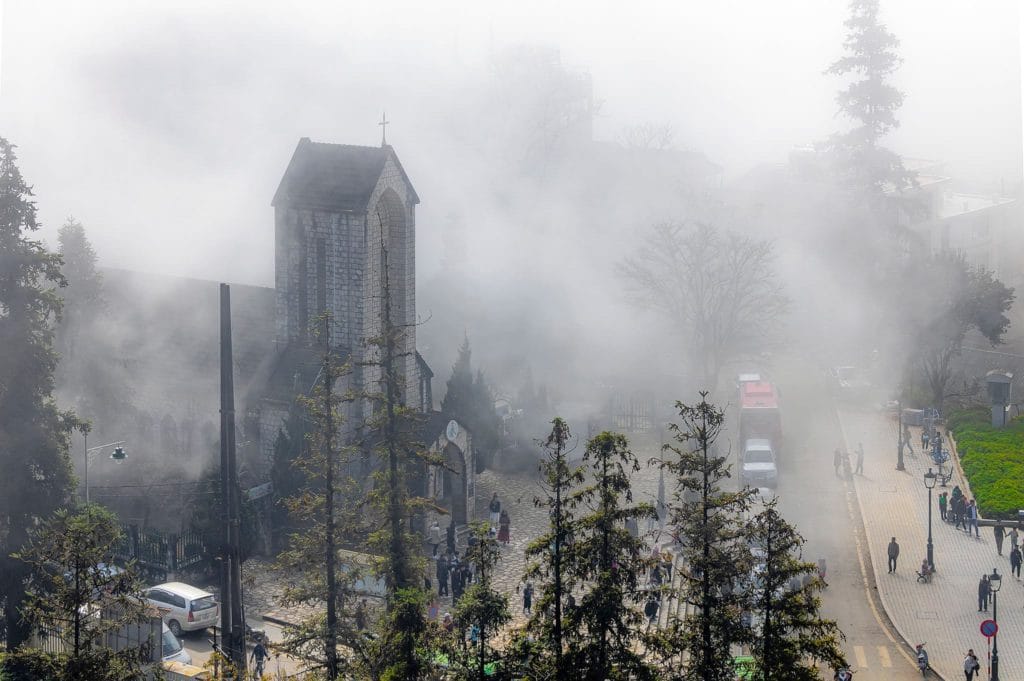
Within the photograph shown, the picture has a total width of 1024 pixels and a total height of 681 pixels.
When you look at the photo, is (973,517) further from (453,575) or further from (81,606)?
(81,606)

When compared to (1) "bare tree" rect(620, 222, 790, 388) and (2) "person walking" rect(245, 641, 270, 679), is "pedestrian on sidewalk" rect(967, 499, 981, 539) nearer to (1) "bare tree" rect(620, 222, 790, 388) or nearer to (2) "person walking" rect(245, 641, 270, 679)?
(1) "bare tree" rect(620, 222, 790, 388)

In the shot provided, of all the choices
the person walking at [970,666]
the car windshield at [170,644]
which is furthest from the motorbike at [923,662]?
the car windshield at [170,644]

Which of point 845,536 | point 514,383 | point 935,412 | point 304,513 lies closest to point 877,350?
point 935,412

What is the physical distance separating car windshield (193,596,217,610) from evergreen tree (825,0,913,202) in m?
42.6

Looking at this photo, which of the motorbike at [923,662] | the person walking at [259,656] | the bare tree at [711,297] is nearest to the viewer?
the person walking at [259,656]

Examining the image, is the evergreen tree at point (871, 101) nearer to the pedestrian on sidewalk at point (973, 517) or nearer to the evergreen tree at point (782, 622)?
the pedestrian on sidewalk at point (973, 517)

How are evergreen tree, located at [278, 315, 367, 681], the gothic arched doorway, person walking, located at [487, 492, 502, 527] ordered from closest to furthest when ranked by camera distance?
1. evergreen tree, located at [278, 315, 367, 681]
2. person walking, located at [487, 492, 502, 527]
3. the gothic arched doorway

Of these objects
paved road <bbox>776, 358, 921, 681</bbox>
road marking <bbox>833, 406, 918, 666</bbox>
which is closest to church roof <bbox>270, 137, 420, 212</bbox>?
paved road <bbox>776, 358, 921, 681</bbox>

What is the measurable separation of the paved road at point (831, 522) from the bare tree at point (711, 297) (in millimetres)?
3010

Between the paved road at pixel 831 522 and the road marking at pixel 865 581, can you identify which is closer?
the paved road at pixel 831 522

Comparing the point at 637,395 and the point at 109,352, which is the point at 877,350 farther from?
the point at 109,352

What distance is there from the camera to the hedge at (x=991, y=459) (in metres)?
43.5

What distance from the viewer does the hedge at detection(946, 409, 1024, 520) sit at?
1714 inches

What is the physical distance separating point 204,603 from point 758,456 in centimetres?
1966
